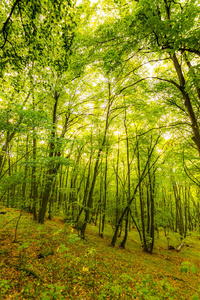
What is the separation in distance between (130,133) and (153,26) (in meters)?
8.79

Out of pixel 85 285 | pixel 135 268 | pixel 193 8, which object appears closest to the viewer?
pixel 193 8

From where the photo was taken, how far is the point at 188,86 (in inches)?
142

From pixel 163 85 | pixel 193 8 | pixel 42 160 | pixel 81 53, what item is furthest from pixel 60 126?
pixel 193 8

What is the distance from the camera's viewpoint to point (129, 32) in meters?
3.37

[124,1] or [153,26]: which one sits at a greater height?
[124,1]

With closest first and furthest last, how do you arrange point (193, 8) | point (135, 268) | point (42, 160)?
point (193, 8), point (42, 160), point (135, 268)

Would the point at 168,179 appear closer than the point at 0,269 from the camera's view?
No

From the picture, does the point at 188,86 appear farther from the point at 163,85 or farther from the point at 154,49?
the point at 163,85

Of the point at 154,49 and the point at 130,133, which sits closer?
the point at 154,49

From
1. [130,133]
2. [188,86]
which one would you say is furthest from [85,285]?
[130,133]

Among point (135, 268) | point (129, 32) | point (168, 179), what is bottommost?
point (135, 268)

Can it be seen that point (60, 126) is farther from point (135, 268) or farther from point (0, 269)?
point (135, 268)

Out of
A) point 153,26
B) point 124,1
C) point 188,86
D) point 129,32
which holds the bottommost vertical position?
point 188,86

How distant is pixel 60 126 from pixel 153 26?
1261cm
